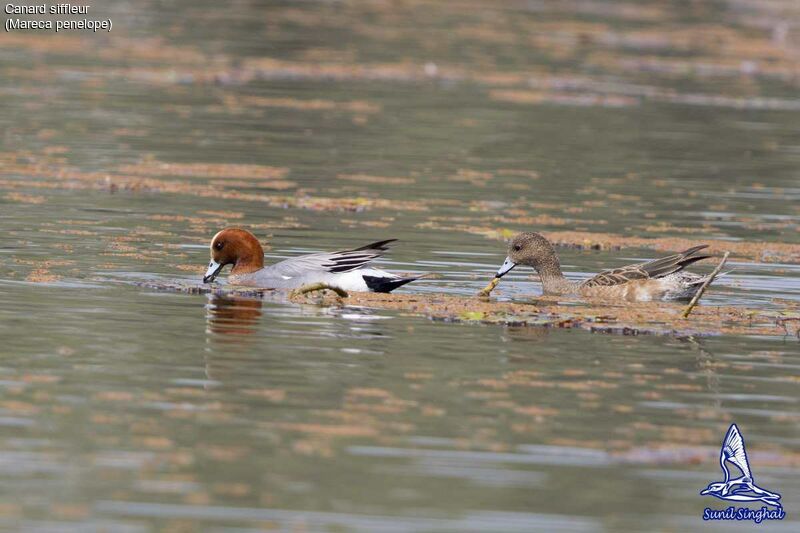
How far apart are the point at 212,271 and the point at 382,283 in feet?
4.47

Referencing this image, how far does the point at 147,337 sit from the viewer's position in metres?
10.7

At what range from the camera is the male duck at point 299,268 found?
12.6m

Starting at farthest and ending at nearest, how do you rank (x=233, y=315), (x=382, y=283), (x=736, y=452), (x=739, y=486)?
(x=382, y=283)
(x=233, y=315)
(x=736, y=452)
(x=739, y=486)

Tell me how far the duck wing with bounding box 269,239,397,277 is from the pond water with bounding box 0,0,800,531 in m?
0.41

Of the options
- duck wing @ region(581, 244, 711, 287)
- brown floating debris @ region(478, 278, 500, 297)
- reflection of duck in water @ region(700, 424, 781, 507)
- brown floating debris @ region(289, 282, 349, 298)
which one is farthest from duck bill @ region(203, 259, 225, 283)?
reflection of duck in water @ region(700, 424, 781, 507)

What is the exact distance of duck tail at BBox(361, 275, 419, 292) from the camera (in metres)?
12.8

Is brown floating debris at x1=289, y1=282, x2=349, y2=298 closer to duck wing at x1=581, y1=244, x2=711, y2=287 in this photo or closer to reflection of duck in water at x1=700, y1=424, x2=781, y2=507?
duck wing at x1=581, y1=244, x2=711, y2=287

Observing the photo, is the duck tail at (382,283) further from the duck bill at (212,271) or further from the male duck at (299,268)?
the duck bill at (212,271)

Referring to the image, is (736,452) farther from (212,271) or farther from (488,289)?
(212,271)

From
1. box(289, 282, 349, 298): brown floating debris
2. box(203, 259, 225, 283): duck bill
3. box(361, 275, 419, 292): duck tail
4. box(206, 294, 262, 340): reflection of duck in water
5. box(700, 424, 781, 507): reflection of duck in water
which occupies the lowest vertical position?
box(700, 424, 781, 507): reflection of duck in water

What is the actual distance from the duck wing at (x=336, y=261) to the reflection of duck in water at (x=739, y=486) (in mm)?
4830

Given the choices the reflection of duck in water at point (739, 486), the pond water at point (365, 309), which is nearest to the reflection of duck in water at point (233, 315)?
the pond water at point (365, 309)

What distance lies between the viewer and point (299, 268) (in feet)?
41.8

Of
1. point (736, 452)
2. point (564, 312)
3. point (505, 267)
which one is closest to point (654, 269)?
point (564, 312)
